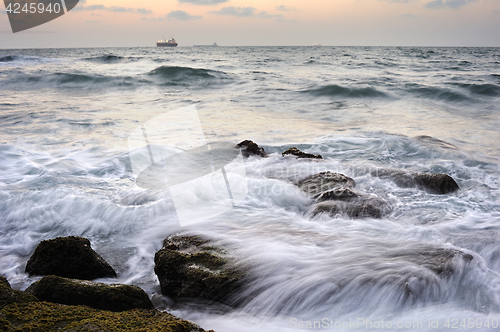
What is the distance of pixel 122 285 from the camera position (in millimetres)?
2217

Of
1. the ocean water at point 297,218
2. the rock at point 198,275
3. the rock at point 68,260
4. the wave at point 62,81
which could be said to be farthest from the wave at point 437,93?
the rock at point 68,260

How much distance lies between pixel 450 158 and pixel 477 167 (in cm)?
53

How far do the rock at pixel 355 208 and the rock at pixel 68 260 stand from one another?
2259mm

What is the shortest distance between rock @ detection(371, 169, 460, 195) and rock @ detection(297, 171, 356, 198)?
2.52ft

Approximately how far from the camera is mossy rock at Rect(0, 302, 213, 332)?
5.60 ft

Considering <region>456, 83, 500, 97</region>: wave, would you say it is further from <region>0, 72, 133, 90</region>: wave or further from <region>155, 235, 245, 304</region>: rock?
<region>0, 72, 133, 90</region>: wave

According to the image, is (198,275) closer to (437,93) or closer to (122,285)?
(122,285)

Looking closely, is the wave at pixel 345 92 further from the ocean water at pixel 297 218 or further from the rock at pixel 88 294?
the rock at pixel 88 294

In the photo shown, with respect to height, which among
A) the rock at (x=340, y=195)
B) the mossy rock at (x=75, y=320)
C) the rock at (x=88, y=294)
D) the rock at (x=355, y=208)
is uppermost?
the mossy rock at (x=75, y=320)

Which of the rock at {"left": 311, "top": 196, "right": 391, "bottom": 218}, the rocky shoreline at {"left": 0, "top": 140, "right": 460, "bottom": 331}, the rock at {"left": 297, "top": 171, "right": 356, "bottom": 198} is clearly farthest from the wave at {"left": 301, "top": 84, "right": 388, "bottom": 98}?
the rocky shoreline at {"left": 0, "top": 140, "right": 460, "bottom": 331}

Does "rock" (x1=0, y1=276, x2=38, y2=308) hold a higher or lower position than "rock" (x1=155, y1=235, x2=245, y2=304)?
higher

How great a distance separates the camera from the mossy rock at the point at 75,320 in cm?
171

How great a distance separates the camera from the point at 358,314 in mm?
2332

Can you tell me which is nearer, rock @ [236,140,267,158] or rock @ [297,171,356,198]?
rock @ [297,171,356,198]
